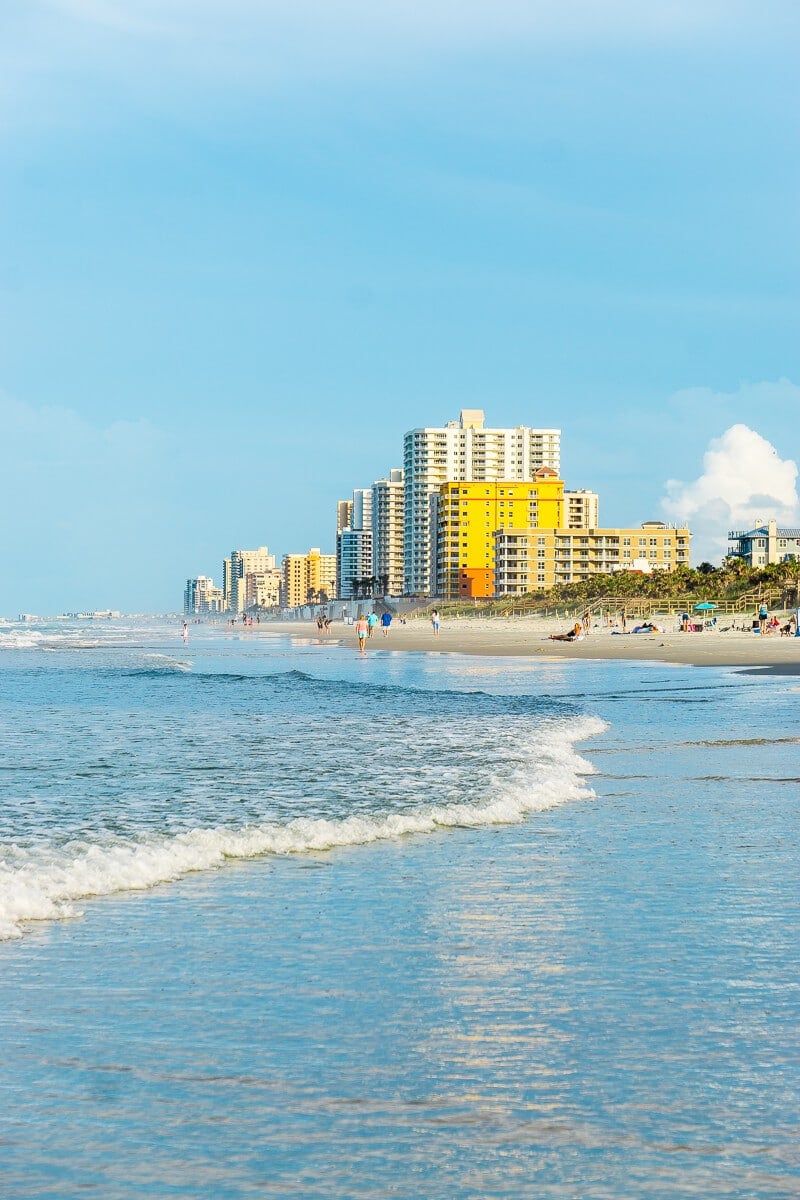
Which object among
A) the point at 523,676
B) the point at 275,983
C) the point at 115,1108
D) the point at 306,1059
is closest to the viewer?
the point at 115,1108

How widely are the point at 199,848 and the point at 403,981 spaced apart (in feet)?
14.7

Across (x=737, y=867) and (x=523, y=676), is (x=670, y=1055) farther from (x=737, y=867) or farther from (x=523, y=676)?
(x=523, y=676)

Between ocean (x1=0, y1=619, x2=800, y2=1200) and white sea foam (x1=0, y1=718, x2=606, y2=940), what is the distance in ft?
0.13

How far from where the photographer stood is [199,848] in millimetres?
10648

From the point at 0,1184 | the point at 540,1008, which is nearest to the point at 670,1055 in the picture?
the point at 540,1008

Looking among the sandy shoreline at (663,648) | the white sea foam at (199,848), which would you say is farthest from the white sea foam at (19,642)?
the white sea foam at (199,848)

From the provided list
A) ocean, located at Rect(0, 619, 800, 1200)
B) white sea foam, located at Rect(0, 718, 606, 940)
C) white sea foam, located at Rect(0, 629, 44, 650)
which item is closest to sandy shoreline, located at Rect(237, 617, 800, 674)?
white sea foam, located at Rect(0, 629, 44, 650)

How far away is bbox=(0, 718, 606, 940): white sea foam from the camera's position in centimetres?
872

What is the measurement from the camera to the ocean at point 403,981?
4.36 metres

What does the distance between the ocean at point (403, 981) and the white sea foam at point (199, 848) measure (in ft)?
0.13

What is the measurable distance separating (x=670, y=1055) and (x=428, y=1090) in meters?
1.13

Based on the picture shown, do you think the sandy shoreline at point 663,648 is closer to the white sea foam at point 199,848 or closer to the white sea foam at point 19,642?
the white sea foam at point 19,642

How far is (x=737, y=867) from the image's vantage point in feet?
31.4

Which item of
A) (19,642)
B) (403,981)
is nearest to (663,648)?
(403,981)
